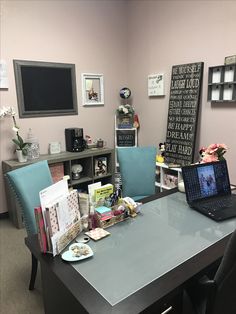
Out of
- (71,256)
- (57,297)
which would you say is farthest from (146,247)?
(57,297)

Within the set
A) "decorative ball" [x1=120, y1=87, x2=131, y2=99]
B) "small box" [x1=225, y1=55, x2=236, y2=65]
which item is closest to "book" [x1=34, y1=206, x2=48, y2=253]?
"small box" [x1=225, y1=55, x2=236, y2=65]

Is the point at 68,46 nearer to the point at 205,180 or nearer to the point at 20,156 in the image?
the point at 20,156

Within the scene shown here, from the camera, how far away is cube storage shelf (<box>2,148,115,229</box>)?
2.94 m

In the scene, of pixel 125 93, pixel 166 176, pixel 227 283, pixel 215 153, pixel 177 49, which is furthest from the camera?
pixel 125 93

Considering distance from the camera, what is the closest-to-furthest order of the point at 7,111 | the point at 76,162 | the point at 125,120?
Answer: the point at 7,111 → the point at 76,162 → the point at 125,120

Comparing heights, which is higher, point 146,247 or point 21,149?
point 21,149

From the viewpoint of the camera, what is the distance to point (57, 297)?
1.16 meters

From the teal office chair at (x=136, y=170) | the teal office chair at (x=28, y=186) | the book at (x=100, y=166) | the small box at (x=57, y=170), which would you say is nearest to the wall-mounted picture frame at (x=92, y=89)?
the book at (x=100, y=166)

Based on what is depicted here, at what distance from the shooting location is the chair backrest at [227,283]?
897mm

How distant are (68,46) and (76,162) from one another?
1578 millimetres

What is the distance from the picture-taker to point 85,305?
2.93ft

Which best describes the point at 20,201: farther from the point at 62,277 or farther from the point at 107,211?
the point at 62,277

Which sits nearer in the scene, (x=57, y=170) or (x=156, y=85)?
(x=57, y=170)

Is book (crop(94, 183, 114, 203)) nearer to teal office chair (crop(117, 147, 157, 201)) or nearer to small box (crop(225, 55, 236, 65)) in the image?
teal office chair (crop(117, 147, 157, 201))
